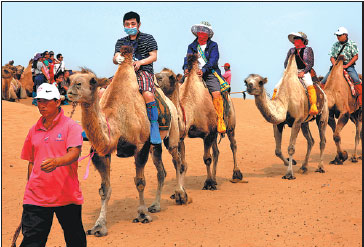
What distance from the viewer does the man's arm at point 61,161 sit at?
4.61 m

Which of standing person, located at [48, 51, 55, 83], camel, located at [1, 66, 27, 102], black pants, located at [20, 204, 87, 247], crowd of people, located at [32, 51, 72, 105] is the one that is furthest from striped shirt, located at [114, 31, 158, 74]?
camel, located at [1, 66, 27, 102]

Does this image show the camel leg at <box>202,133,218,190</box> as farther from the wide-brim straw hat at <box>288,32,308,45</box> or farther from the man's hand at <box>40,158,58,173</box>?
the man's hand at <box>40,158,58,173</box>

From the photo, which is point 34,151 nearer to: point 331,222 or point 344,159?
point 331,222

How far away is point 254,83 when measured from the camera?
1095cm

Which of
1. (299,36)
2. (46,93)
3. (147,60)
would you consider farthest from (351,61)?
(46,93)

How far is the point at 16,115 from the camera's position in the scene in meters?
19.2

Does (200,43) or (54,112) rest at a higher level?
(200,43)

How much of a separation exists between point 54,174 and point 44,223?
1.63 ft

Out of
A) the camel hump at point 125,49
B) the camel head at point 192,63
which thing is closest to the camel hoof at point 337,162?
the camel head at point 192,63

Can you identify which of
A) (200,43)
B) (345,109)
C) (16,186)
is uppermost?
(200,43)

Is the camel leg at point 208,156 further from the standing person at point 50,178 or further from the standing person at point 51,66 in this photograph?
the standing person at point 51,66

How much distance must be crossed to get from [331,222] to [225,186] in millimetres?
3673

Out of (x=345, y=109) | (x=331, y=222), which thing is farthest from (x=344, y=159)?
(x=331, y=222)

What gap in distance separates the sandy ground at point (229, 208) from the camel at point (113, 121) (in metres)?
0.68
